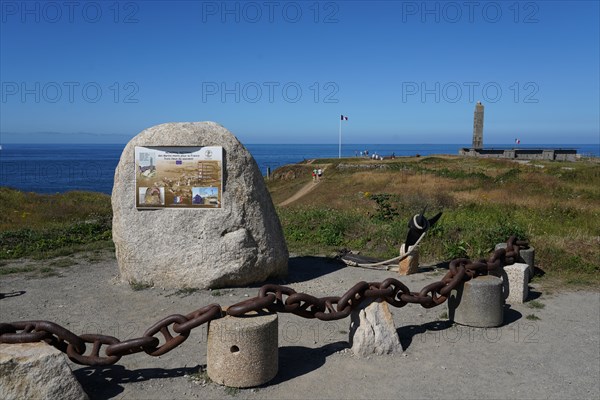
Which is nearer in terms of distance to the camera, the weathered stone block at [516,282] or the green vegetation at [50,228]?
the weathered stone block at [516,282]

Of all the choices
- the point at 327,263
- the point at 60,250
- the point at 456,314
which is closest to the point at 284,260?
the point at 327,263

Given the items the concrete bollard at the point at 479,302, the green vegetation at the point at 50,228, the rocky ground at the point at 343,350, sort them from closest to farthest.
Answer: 1. the rocky ground at the point at 343,350
2. the concrete bollard at the point at 479,302
3. the green vegetation at the point at 50,228

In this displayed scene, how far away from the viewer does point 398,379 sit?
5512 mm

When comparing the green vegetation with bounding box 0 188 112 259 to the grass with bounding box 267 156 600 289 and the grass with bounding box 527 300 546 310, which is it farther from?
the grass with bounding box 527 300 546 310

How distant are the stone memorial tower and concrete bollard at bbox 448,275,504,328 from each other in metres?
57.2

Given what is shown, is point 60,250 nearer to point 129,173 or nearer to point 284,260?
point 129,173

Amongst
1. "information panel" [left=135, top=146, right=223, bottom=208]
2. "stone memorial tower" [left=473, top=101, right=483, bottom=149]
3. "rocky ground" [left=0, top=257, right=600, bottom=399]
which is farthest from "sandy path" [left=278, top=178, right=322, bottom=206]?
"stone memorial tower" [left=473, top=101, right=483, bottom=149]

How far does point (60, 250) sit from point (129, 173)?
15.0ft

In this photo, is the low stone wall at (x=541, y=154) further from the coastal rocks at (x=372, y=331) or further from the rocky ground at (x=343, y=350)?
the coastal rocks at (x=372, y=331)

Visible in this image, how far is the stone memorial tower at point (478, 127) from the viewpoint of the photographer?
60.6m

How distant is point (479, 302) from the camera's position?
276 inches

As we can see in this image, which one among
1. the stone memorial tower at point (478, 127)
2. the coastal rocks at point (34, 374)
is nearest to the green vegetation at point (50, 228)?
the coastal rocks at point (34, 374)

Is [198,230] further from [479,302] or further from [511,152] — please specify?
[511,152]

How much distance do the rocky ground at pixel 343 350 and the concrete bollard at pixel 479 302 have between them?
0.15 metres
